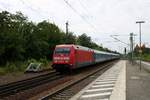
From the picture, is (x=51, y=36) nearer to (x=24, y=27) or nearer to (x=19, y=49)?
(x=24, y=27)

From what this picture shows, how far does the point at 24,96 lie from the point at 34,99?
4.96 feet

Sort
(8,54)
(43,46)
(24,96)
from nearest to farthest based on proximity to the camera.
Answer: (24,96) → (8,54) → (43,46)

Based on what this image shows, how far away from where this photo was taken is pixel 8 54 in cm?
4684

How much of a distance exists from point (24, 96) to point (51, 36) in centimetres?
5523

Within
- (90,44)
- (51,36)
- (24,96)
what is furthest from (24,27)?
(90,44)

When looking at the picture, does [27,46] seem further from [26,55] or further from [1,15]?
[1,15]

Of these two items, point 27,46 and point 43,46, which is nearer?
point 27,46

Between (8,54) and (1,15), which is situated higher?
(1,15)

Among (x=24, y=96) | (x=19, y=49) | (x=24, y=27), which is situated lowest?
(x=24, y=96)

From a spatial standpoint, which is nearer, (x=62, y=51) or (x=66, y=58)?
(x=66, y=58)

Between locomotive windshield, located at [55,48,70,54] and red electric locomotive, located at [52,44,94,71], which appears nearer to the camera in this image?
red electric locomotive, located at [52,44,94,71]

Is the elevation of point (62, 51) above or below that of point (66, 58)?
above

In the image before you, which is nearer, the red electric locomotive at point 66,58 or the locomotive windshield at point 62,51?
the red electric locomotive at point 66,58

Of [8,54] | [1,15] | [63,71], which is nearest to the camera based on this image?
[63,71]
